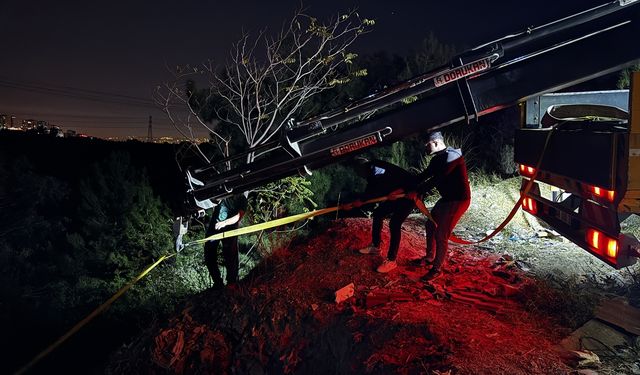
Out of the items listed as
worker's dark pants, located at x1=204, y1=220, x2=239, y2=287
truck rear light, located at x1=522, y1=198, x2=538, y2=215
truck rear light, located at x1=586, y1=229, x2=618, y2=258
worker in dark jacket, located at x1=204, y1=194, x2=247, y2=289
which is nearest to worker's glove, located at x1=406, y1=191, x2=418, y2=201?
truck rear light, located at x1=522, y1=198, x2=538, y2=215

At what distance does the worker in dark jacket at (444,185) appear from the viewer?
5.23 meters

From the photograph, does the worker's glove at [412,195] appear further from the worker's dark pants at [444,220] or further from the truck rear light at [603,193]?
the truck rear light at [603,193]

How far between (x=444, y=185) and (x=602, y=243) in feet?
5.41

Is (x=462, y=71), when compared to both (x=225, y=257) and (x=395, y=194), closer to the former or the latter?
(x=395, y=194)

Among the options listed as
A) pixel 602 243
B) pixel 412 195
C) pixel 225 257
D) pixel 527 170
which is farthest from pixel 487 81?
pixel 225 257

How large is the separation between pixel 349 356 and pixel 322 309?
78cm

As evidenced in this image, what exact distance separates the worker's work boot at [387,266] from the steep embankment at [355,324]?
7cm

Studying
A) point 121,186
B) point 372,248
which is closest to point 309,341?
point 372,248

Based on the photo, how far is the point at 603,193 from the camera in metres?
4.09

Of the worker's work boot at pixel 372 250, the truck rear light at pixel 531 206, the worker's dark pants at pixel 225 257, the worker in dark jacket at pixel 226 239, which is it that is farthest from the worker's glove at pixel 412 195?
the worker's dark pants at pixel 225 257

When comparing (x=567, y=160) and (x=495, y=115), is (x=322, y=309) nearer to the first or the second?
(x=567, y=160)

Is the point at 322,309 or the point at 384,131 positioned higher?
the point at 384,131

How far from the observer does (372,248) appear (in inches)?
255

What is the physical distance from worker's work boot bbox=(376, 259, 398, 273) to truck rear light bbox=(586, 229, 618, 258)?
2207 mm
